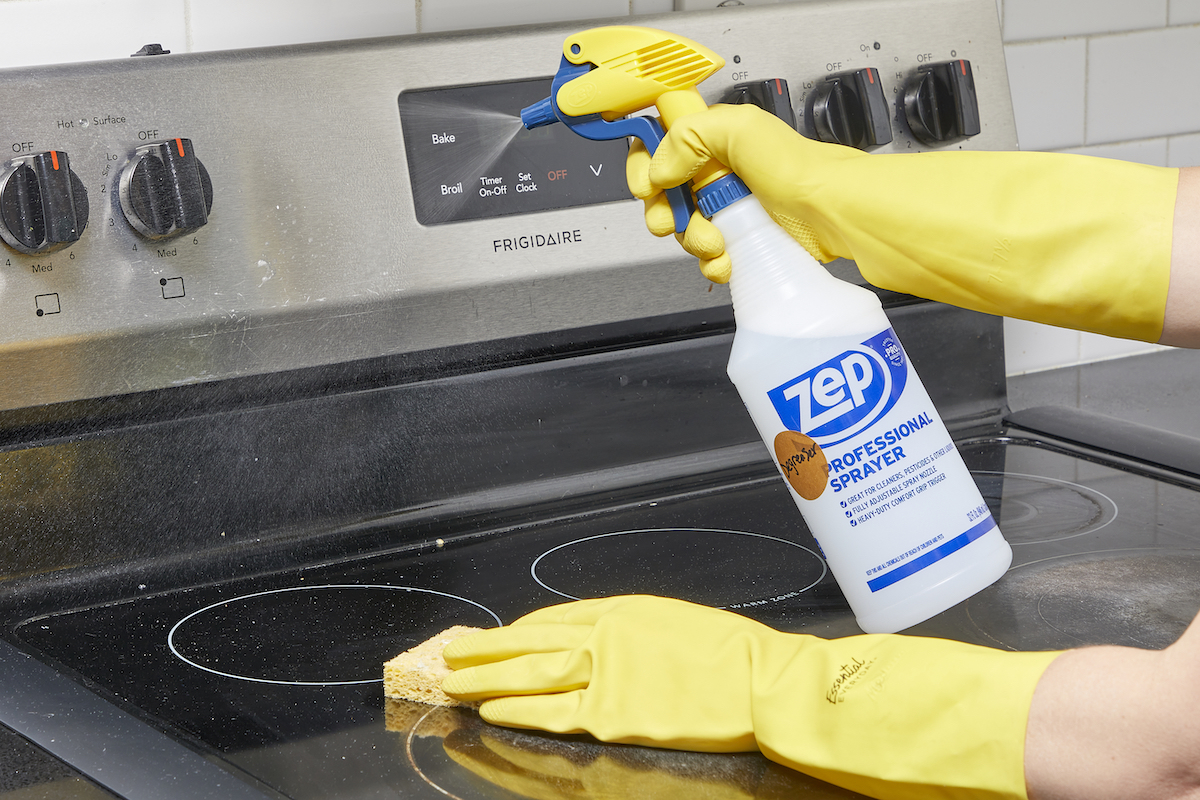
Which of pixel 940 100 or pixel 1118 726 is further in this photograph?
pixel 940 100

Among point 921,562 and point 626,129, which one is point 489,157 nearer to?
point 626,129

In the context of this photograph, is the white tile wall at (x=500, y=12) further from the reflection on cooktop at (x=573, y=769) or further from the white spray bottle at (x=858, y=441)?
the reflection on cooktop at (x=573, y=769)

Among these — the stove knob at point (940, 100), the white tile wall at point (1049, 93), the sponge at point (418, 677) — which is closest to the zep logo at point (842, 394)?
the sponge at point (418, 677)

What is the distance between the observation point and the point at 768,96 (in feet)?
2.92

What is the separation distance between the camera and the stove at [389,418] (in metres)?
0.66

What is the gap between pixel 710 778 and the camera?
0.50 m

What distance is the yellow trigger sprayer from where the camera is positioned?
0.65 metres

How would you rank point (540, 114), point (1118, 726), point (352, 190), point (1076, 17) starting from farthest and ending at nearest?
point (1076, 17), point (352, 190), point (540, 114), point (1118, 726)

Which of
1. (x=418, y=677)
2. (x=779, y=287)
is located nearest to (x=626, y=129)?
(x=779, y=287)

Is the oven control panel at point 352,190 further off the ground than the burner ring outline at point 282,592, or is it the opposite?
the oven control panel at point 352,190

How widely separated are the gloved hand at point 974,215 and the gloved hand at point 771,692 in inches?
8.7

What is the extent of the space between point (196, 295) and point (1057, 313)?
60 centimetres

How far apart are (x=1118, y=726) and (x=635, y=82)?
1.46 feet

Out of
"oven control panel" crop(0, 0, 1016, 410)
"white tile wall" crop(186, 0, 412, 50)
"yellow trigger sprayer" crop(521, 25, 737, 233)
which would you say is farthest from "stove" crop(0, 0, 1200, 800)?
"yellow trigger sprayer" crop(521, 25, 737, 233)
